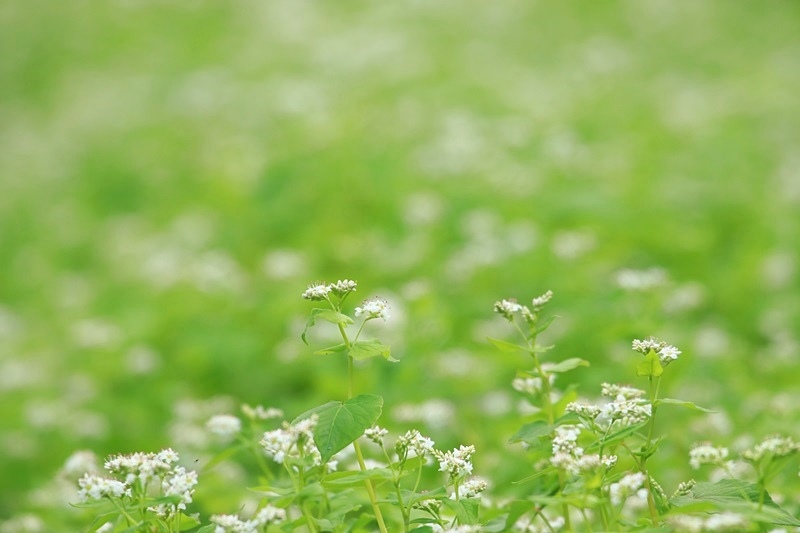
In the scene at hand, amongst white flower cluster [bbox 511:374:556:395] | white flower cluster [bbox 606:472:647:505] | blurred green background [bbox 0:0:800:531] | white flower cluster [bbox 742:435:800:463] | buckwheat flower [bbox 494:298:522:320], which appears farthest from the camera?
blurred green background [bbox 0:0:800:531]

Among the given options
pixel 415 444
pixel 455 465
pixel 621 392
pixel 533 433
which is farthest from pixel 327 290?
pixel 621 392

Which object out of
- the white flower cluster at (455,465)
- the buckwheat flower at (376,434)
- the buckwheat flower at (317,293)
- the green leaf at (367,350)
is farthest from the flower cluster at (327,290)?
the white flower cluster at (455,465)

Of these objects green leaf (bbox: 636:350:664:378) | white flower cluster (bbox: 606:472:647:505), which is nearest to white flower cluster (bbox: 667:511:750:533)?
white flower cluster (bbox: 606:472:647:505)

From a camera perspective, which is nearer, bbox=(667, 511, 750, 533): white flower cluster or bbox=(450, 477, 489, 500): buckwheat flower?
bbox=(667, 511, 750, 533): white flower cluster

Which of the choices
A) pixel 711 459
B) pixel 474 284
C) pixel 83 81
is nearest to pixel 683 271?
pixel 474 284

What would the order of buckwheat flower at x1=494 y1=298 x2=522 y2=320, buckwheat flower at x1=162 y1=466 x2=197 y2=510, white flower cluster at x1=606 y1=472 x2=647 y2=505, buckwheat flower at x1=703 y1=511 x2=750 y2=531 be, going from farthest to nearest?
buckwheat flower at x1=494 y1=298 x2=522 y2=320 < buckwheat flower at x1=162 y1=466 x2=197 y2=510 < white flower cluster at x1=606 y1=472 x2=647 y2=505 < buckwheat flower at x1=703 y1=511 x2=750 y2=531

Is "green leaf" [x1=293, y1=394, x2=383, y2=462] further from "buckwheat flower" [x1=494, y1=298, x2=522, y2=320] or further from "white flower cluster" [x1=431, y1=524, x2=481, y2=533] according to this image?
"buckwheat flower" [x1=494, y1=298, x2=522, y2=320]
